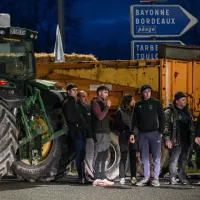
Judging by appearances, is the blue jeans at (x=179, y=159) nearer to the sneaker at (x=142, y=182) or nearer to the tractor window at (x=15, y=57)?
the sneaker at (x=142, y=182)

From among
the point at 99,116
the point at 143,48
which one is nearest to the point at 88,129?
the point at 99,116

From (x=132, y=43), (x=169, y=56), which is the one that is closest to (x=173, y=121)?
(x=169, y=56)

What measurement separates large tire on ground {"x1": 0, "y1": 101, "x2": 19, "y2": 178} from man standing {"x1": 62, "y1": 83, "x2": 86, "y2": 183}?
2136mm

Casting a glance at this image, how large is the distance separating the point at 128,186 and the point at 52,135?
1648 millimetres

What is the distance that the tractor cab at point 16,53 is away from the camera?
566 inches

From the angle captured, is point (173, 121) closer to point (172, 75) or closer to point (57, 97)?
point (57, 97)

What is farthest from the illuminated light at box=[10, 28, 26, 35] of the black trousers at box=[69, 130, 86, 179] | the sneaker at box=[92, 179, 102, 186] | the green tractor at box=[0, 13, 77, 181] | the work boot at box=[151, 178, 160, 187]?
the work boot at box=[151, 178, 160, 187]

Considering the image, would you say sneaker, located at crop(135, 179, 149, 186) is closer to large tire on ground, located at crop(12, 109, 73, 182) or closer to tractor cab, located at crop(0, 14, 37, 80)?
large tire on ground, located at crop(12, 109, 73, 182)

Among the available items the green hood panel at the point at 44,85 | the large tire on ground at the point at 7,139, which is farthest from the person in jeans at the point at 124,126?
the large tire on ground at the point at 7,139

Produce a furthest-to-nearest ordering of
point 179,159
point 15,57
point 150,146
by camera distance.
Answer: point 179,159, point 15,57, point 150,146

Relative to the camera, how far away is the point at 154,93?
18.0 metres

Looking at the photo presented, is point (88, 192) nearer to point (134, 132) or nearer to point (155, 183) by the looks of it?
point (155, 183)

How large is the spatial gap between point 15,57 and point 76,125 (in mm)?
1652

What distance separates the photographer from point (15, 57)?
14836 mm
